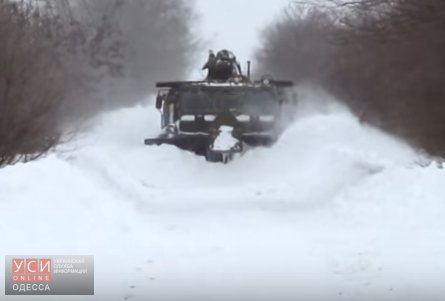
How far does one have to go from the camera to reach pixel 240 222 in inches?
401

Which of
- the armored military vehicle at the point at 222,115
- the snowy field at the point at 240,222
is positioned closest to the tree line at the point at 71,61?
the snowy field at the point at 240,222

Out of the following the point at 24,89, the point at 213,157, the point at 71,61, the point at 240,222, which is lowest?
the point at 240,222

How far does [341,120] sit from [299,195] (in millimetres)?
13719

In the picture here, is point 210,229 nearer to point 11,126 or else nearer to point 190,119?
point 11,126

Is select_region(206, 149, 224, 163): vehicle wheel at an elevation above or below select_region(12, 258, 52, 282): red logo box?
above

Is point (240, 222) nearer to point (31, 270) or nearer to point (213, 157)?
point (31, 270)

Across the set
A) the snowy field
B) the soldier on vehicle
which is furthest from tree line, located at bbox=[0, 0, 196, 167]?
the soldier on vehicle

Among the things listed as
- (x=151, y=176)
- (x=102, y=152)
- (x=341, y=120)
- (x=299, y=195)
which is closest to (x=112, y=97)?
(x=341, y=120)

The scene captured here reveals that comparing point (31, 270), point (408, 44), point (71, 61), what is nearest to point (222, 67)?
point (71, 61)

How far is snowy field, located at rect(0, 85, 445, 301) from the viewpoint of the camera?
706cm

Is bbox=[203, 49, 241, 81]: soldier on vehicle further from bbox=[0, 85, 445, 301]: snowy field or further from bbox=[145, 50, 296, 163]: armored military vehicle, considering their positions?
bbox=[0, 85, 445, 301]: snowy field

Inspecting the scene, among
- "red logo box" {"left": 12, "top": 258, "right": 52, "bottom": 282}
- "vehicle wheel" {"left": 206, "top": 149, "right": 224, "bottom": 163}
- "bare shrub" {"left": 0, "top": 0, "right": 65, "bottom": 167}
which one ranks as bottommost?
"red logo box" {"left": 12, "top": 258, "right": 52, "bottom": 282}

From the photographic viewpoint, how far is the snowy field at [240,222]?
23.2 ft

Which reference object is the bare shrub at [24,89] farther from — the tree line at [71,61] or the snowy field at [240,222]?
the snowy field at [240,222]
